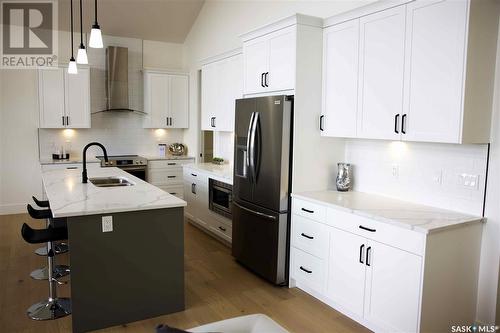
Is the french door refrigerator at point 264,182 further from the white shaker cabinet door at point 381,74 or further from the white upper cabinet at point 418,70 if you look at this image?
the white shaker cabinet door at point 381,74

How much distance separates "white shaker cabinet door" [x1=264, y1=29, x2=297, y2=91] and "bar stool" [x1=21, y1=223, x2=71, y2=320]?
7.43 ft

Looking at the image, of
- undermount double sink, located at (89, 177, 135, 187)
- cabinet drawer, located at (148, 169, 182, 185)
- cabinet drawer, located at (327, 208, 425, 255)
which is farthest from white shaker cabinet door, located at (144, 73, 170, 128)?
cabinet drawer, located at (327, 208, 425, 255)

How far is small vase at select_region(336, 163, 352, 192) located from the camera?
386 cm

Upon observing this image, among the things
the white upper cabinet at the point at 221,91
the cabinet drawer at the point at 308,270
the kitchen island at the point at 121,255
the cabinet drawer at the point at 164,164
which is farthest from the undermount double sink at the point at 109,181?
the cabinet drawer at the point at 164,164

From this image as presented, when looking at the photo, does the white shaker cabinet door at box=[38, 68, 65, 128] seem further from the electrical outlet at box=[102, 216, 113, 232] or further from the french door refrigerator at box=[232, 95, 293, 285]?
the electrical outlet at box=[102, 216, 113, 232]

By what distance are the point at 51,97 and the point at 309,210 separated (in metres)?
4.67

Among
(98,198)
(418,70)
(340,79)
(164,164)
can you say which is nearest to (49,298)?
(98,198)

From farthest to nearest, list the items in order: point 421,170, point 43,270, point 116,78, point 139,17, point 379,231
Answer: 1. point 116,78
2. point 139,17
3. point 43,270
4. point 421,170
5. point 379,231

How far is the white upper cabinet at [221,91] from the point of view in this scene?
17.3 ft

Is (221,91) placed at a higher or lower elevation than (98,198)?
higher

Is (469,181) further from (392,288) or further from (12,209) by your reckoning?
(12,209)

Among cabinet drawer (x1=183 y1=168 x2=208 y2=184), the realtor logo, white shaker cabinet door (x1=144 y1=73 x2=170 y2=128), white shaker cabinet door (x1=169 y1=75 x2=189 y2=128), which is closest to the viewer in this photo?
cabinet drawer (x1=183 y1=168 x2=208 y2=184)

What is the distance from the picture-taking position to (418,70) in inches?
115

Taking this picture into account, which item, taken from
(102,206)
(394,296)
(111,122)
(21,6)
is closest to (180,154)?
(111,122)
